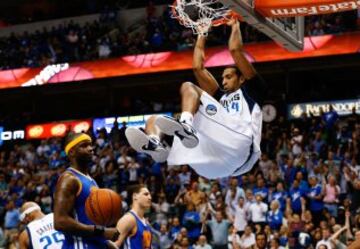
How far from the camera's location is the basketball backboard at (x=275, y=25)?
6578 mm

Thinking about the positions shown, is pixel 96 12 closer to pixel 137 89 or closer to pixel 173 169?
pixel 137 89

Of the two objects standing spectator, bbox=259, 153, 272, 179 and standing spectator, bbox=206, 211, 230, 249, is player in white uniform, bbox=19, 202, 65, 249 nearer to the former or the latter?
standing spectator, bbox=206, 211, 230, 249

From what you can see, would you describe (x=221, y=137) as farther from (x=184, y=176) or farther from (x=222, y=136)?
(x=184, y=176)

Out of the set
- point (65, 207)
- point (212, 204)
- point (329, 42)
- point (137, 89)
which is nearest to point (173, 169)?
point (212, 204)

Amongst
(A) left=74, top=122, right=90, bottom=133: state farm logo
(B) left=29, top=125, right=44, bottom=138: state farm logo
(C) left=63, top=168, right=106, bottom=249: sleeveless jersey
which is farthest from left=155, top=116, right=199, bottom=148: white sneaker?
(B) left=29, top=125, right=44, bottom=138: state farm logo

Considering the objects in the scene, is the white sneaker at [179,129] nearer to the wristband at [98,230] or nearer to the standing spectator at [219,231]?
the wristband at [98,230]

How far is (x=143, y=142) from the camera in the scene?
6848mm

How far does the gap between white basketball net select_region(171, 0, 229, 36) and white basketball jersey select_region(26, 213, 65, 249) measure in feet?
7.76

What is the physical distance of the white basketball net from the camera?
23.7 ft

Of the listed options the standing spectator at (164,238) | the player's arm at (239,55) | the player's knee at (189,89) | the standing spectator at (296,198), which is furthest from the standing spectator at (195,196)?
the player's knee at (189,89)

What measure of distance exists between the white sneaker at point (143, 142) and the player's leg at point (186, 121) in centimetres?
18

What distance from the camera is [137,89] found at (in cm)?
2547

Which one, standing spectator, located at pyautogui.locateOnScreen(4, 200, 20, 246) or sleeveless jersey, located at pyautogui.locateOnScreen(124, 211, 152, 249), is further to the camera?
standing spectator, located at pyautogui.locateOnScreen(4, 200, 20, 246)

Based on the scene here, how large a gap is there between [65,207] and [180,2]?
8.42ft
